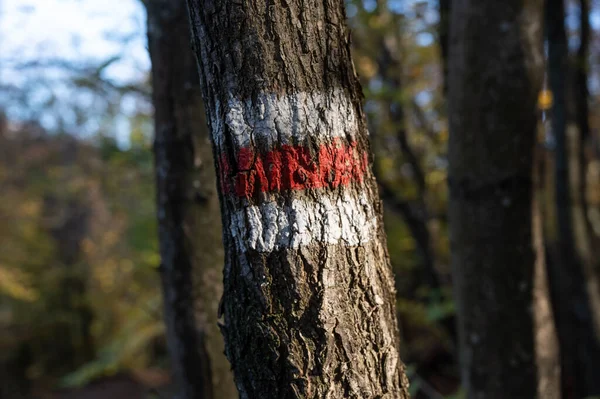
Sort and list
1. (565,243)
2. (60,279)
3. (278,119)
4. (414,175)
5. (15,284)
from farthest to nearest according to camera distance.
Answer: (60,279) → (15,284) → (414,175) → (565,243) → (278,119)

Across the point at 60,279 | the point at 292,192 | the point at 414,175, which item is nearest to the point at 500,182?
the point at 292,192

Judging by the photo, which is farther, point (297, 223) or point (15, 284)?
point (15, 284)

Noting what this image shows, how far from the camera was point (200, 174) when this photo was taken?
266 cm

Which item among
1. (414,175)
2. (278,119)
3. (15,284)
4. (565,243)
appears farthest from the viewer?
(15,284)

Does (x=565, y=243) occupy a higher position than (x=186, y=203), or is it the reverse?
(x=186, y=203)

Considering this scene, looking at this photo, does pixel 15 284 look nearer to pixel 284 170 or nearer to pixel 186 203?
pixel 186 203

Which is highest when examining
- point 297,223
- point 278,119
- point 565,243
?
point 278,119

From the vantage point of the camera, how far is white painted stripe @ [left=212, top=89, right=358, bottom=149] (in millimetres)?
1281

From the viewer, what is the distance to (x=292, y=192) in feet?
4.25

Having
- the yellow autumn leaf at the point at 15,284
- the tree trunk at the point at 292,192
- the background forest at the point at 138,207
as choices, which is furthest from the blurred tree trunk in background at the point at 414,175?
the yellow autumn leaf at the point at 15,284

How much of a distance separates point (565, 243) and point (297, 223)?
4.58 meters

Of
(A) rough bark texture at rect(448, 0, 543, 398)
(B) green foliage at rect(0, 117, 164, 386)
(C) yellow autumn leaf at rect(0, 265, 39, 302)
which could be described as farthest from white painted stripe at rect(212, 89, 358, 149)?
(C) yellow autumn leaf at rect(0, 265, 39, 302)

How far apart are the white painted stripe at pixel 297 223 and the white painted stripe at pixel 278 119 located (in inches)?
6.0

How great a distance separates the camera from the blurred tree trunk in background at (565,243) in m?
4.97
